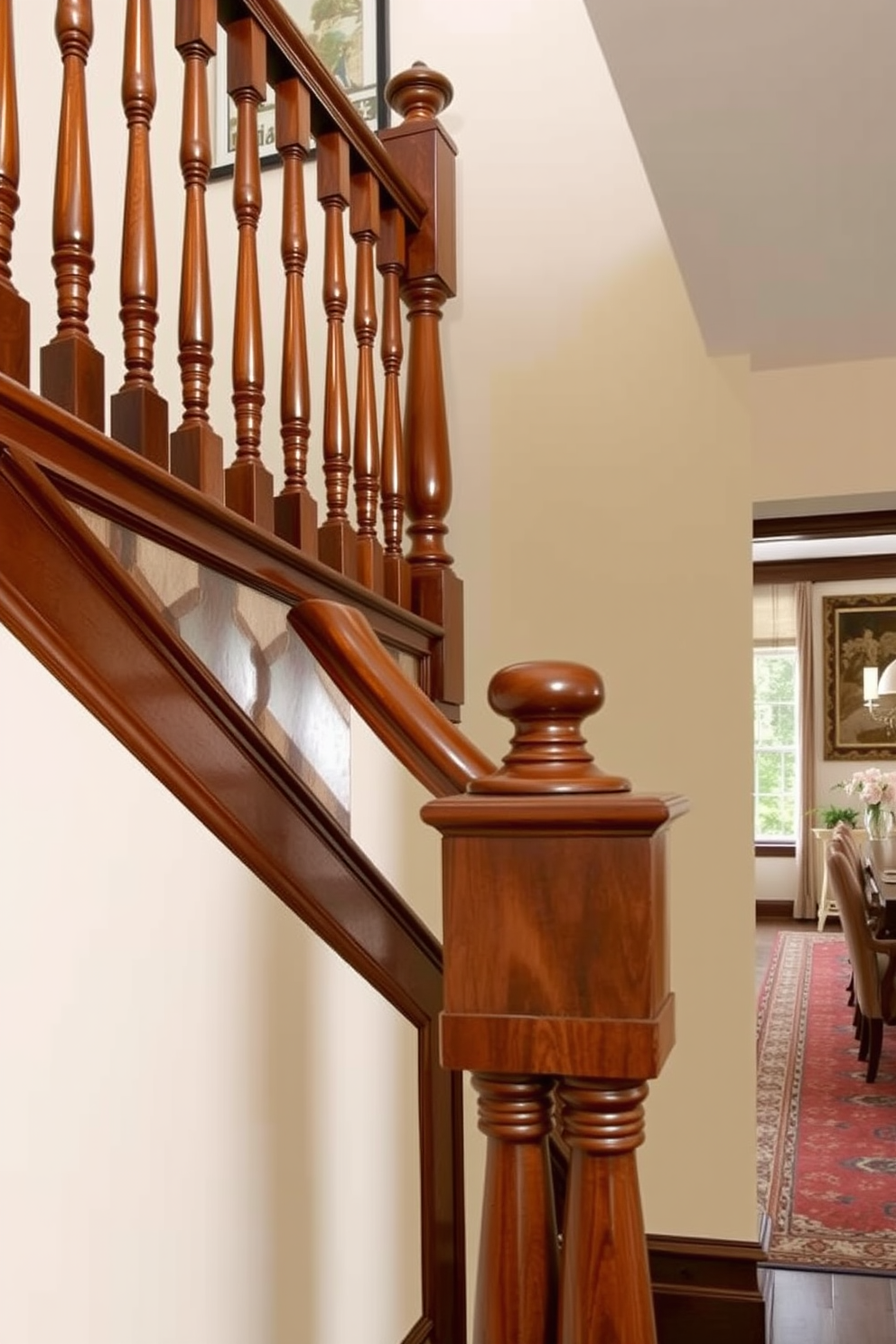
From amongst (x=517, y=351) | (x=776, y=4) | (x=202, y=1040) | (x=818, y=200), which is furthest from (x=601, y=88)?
(x=202, y=1040)

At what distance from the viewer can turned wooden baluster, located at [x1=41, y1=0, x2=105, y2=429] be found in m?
1.27

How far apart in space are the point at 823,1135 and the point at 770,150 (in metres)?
3.77

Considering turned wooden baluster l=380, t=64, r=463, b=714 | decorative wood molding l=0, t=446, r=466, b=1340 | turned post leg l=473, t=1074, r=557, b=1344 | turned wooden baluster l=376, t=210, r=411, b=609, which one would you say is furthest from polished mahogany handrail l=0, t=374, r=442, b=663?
turned post leg l=473, t=1074, r=557, b=1344

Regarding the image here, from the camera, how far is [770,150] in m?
1.95

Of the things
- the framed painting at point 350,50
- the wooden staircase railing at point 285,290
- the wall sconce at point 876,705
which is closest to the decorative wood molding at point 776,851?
the wall sconce at point 876,705

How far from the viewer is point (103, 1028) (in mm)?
1135

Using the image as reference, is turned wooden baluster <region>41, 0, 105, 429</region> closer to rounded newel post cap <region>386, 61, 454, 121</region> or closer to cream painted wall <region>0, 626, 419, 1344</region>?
cream painted wall <region>0, 626, 419, 1344</region>

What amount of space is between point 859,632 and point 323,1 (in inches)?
313

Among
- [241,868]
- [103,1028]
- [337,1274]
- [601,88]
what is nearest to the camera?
[103,1028]

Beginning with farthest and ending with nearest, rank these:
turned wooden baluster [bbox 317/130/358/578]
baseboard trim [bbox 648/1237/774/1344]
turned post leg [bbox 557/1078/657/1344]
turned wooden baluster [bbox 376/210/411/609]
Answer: baseboard trim [bbox 648/1237/774/1344] → turned wooden baluster [bbox 376/210/411/609] → turned wooden baluster [bbox 317/130/358/578] → turned post leg [bbox 557/1078/657/1344]

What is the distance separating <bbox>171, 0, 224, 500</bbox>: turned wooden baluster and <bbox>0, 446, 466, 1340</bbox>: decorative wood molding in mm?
331

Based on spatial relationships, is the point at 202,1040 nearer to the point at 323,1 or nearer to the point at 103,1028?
the point at 103,1028

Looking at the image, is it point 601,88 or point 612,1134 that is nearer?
point 612,1134

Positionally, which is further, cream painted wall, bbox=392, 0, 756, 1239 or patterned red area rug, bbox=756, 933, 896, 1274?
patterned red area rug, bbox=756, 933, 896, 1274
